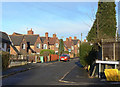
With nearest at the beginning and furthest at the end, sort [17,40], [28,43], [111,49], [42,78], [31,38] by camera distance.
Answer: [111,49]
[42,78]
[17,40]
[28,43]
[31,38]

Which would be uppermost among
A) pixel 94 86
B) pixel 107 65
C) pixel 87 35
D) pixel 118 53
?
pixel 87 35

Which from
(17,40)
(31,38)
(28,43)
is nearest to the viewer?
(17,40)

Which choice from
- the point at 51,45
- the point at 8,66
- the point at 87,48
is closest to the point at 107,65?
the point at 87,48

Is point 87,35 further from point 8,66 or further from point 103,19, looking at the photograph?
point 8,66

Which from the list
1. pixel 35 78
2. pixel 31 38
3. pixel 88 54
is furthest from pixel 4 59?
pixel 31 38

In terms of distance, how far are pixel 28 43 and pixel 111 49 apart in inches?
1710

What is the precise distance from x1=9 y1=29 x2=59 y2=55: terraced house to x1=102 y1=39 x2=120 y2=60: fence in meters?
33.2

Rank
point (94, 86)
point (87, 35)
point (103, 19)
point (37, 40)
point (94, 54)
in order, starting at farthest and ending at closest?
point (37, 40) < point (87, 35) < point (103, 19) < point (94, 54) < point (94, 86)

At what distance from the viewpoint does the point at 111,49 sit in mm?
14617

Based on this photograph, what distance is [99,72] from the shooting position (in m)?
14.9

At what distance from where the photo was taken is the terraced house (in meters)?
48.8

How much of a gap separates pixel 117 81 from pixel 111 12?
16.5m

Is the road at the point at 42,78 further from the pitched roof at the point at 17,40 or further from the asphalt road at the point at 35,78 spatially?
the pitched roof at the point at 17,40

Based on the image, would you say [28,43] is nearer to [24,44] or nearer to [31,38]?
[31,38]
